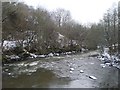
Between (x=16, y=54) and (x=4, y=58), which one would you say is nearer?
(x=4, y=58)

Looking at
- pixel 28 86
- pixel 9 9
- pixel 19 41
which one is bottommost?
pixel 28 86

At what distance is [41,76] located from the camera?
17.8m

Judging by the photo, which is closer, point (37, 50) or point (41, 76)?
point (41, 76)

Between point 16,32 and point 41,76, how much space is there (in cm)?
1723

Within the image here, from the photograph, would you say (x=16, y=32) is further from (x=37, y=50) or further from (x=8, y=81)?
(x=8, y=81)

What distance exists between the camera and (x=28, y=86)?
1452 centimetres

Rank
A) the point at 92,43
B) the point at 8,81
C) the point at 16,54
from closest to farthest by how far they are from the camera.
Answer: the point at 8,81
the point at 16,54
the point at 92,43

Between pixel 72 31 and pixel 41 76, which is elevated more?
pixel 72 31

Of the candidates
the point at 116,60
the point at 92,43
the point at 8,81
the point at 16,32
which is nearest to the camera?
the point at 8,81

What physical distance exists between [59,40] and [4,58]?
20.0 metres

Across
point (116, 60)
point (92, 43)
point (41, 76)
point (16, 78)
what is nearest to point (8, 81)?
point (16, 78)

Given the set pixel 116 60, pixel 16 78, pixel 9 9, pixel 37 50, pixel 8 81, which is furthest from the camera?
pixel 37 50

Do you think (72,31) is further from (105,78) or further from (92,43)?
(105,78)

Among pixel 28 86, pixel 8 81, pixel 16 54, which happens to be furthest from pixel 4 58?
pixel 28 86
